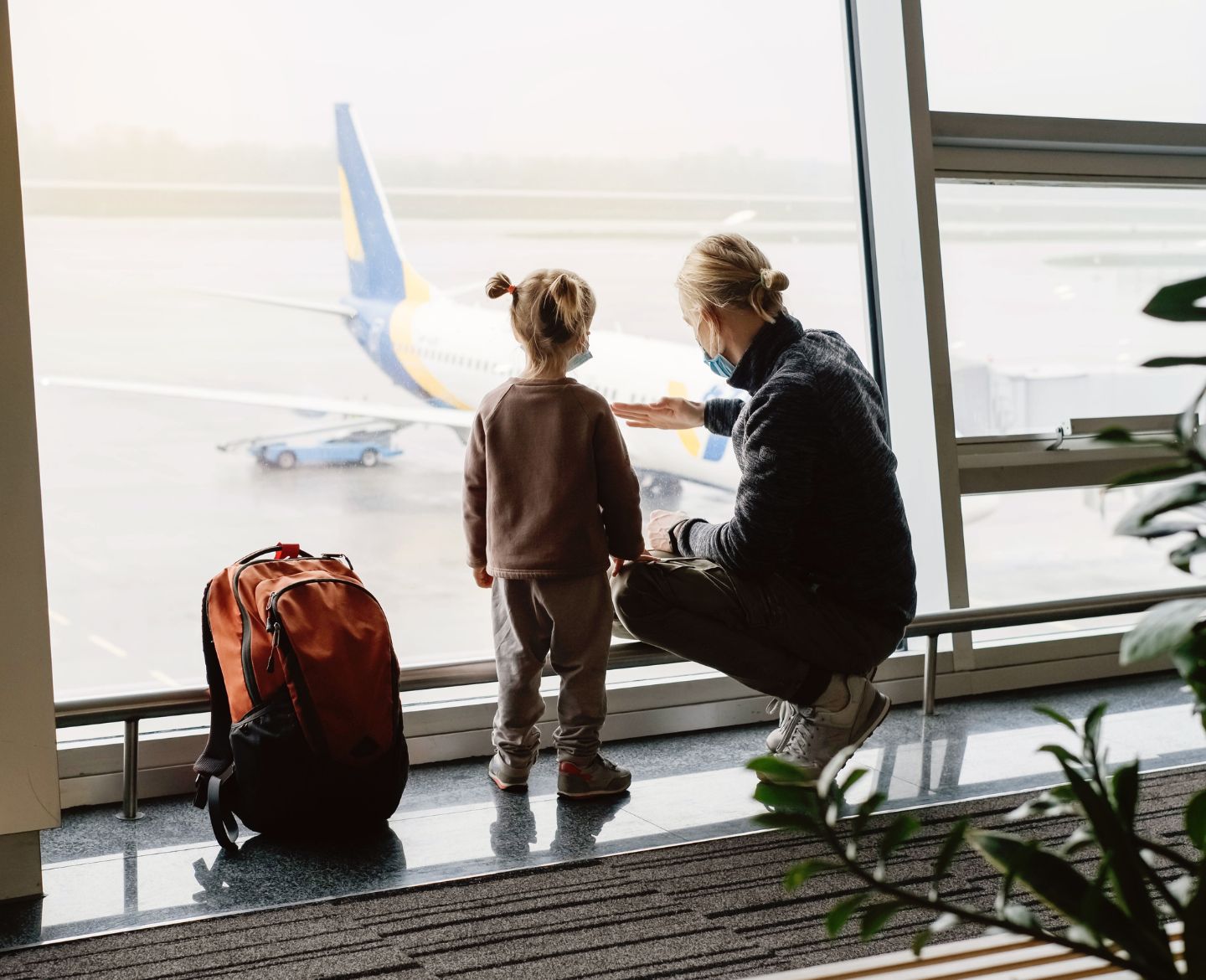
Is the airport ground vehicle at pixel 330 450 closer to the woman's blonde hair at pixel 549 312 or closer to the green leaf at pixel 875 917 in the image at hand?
the woman's blonde hair at pixel 549 312

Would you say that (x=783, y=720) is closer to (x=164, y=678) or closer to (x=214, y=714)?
(x=214, y=714)

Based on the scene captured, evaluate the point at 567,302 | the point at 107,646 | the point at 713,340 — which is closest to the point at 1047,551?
the point at 713,340

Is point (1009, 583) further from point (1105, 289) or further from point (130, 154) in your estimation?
point (130, 154)

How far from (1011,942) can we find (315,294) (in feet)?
7.70

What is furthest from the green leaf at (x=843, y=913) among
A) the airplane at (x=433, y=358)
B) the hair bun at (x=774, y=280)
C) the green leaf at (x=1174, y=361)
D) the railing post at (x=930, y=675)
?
the railing post at (x=930, y=675)

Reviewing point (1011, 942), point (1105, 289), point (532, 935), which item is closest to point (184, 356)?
point (532, 935)

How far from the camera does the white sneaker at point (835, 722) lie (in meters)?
2.57

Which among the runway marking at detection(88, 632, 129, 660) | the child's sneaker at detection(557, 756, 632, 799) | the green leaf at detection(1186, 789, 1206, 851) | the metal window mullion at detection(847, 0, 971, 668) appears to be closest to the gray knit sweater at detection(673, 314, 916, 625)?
the child's sneaker at detection(557, 756, 632, 799)

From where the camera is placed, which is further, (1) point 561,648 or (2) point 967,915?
(1) point 561,648

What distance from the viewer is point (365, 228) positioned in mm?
3070

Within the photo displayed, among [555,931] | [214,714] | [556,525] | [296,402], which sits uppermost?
[296,402]

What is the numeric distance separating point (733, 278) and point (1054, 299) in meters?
1.68

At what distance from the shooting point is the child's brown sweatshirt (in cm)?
259

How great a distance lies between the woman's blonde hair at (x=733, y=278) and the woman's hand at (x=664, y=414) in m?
0.34
